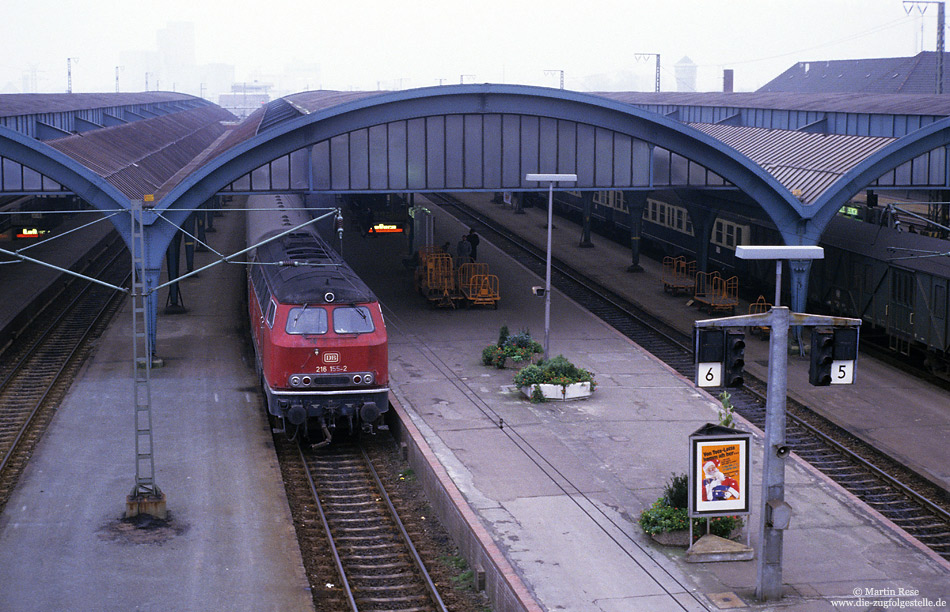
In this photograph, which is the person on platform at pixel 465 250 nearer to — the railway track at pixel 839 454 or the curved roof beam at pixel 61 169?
the railway track at pixel 839 454

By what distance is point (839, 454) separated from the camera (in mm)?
20891

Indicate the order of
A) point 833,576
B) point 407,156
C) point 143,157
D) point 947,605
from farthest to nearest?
point 143,157 < point 407,156 < point 833,576 < point 947,605

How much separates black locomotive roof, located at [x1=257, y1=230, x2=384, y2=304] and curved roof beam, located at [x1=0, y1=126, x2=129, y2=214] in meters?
4.26

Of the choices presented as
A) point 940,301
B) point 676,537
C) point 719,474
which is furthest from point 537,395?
point 940,301

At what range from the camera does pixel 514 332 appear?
3108 cm

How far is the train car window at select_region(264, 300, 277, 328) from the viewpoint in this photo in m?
20.8

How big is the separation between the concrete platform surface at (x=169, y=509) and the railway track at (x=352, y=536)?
415 millimetres

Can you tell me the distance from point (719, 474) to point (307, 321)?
8.81 meters

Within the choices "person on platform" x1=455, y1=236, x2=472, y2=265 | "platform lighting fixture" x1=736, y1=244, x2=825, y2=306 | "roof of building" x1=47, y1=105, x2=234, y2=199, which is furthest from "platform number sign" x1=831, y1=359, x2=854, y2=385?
"person on platform" x1=455, y1=236, x2=472, y2=265

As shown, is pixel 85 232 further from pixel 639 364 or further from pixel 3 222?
pixel 639 364

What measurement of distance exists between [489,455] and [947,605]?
8.37m

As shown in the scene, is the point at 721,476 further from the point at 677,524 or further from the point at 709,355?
the point at 709,355

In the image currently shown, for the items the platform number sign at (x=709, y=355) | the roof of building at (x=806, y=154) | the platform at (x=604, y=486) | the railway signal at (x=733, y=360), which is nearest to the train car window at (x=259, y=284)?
the platform at (x=604, y=486)

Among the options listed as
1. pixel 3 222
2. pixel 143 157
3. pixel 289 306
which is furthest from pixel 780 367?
pixel 3 222
